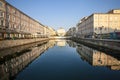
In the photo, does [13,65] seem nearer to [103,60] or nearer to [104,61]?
[104,61]

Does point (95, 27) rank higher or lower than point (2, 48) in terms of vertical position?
higher

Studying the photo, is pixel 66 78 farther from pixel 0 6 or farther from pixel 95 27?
pixel 95 27

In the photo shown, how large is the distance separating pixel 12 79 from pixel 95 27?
216 feet

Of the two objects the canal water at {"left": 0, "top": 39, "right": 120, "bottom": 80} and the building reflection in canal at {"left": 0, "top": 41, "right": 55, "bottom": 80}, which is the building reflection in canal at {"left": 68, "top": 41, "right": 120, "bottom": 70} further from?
the building reflection in canal at {"left": 0, "top": 41, "right": 55, "bottom": 80}

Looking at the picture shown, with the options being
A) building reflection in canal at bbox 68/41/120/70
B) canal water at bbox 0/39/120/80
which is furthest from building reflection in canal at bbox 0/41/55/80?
building reflection in canal at bbox 68/41/120/70

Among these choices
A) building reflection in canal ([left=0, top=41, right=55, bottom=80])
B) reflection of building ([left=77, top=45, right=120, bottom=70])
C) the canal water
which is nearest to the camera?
the canal water

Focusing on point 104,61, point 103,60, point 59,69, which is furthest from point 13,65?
point 103,60

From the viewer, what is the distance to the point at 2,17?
158 feet

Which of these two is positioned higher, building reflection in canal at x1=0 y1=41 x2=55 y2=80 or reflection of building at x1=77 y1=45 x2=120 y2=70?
building reflection in canal at x1=0 y1=41 x2=55 y2=80

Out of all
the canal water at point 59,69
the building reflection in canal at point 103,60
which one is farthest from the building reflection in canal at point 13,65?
the building reflection in canal at point 103,60

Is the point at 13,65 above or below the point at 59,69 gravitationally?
above

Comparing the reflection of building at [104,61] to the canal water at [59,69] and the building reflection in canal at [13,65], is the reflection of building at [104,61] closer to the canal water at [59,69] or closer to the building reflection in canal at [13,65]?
the canal water at [59,69]

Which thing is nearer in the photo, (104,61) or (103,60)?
(104,61)

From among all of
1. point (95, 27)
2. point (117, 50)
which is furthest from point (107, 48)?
point (95, 27)
